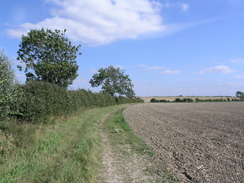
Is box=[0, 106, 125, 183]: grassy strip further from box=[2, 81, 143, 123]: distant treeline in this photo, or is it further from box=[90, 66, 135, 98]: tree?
box=[90, 66, 135, 98]: tree

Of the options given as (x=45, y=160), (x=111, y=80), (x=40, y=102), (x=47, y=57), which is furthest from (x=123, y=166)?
(x=111, y=80)

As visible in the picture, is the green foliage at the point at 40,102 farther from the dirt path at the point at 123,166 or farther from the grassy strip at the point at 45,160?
the dirt path at the point at 123,166

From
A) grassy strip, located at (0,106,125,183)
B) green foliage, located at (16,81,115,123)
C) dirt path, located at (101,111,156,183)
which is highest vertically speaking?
green foliage, located at (16,81,115,123)

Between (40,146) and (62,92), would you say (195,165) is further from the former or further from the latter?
(62,92)

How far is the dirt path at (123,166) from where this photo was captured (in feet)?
15.5

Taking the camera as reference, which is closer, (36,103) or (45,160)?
(45,160)

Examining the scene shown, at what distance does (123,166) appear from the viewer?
5.61 meters

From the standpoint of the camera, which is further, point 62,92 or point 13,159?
point 62,92

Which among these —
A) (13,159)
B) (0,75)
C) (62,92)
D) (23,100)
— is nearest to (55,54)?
(62,92)

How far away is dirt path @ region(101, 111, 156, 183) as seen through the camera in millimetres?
4720

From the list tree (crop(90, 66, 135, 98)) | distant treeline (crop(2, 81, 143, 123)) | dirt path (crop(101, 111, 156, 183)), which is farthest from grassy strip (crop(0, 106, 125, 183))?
tree (crop(90, 66, 135, 98))

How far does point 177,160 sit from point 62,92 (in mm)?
12718

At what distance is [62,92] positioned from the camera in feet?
53.7

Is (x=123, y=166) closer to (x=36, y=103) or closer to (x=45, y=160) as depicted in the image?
(x=45, y=160)
